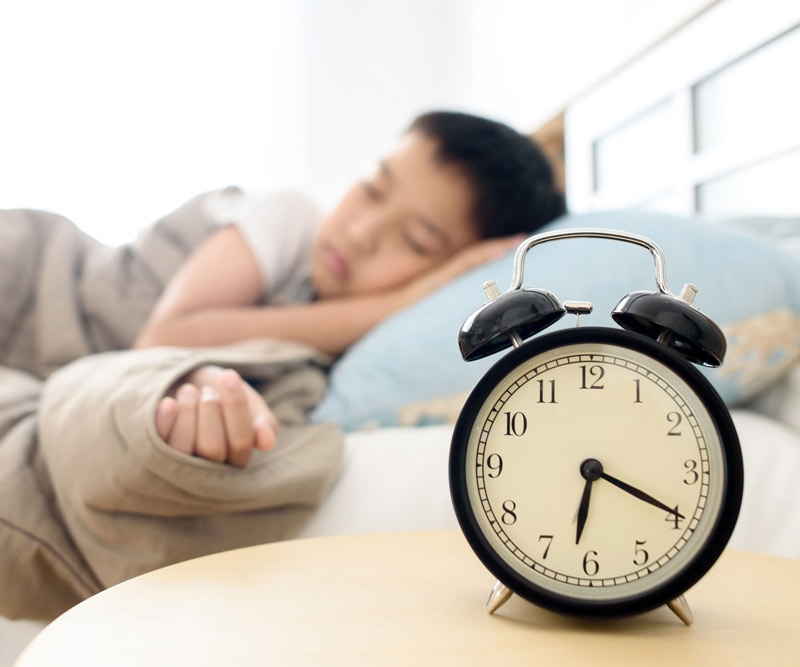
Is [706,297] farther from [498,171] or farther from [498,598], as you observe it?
[498,171]

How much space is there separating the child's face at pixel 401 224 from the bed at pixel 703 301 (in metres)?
0.30

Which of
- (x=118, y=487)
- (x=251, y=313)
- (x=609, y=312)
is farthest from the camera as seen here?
(x=251, y=313)

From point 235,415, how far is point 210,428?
26mm

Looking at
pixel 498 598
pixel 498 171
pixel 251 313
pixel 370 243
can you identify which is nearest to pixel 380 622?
pixel 498 598

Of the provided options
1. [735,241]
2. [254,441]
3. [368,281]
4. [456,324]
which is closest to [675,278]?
[735,241]

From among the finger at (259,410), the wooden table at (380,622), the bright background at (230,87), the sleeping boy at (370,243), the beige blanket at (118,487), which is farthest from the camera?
the bright background at (230,87)

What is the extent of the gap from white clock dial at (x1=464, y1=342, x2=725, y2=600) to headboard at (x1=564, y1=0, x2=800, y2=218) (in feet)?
2.78

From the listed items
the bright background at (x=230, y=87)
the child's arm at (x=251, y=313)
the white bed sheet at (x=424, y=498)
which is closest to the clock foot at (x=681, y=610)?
the white bed sheet at (x=424, y=498)

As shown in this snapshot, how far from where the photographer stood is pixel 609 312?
2.72ft

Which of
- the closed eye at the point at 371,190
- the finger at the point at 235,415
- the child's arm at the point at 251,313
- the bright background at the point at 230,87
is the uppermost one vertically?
the bright background at the point at 230,87

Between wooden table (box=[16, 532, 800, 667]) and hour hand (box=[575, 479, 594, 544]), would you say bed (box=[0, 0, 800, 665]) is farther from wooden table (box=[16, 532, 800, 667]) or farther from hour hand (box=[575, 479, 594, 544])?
hour hand (box=[575, 479, 594, 544])

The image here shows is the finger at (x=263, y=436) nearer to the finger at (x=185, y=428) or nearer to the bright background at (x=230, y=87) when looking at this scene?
the finger at (x=185, y=428)

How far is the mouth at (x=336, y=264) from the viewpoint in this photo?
4.49 ft

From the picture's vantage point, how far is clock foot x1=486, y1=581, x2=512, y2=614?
0.41 meters
